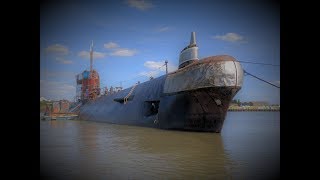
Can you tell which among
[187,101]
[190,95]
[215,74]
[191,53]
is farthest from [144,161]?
[191,53]

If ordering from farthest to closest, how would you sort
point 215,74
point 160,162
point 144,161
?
point 215,74 → point 144,161 → point 160,162

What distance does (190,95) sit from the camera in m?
14.8

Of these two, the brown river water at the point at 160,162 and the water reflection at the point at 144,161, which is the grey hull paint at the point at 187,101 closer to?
the water reflection at the point at 144,161

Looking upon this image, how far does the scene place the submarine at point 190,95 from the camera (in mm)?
13750

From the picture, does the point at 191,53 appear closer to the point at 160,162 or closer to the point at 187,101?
the point at 187,101

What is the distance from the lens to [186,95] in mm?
15078

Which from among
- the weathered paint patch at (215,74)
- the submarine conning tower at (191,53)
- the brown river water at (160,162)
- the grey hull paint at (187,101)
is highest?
the submarine conning tower at (191,53)

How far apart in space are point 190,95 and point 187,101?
0.43 m

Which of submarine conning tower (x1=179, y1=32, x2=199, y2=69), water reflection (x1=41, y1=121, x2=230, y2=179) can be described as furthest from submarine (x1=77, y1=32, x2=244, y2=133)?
water reflection (x1=41, y1=121, x2=230, y2=179)

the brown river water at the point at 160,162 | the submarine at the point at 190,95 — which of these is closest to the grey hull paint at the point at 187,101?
the submarine at the point at 190,95

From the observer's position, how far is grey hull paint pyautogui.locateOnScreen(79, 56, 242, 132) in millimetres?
13852
